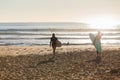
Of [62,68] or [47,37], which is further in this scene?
[47,37]

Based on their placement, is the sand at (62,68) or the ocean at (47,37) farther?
the ocean at (47,37)

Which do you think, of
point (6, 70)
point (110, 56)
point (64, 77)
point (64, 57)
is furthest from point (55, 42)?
point (64, 77)

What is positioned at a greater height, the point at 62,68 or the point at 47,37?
the point at 47,37

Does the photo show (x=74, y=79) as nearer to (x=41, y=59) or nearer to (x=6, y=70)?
(x=6, y=70)

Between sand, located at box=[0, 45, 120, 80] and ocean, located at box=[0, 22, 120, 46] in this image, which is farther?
ocean, located at box=[0, 22, 120, 46]

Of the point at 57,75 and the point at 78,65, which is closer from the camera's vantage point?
the point at 57,75

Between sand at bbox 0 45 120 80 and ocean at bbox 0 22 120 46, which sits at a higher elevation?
ocean at bbox 0 22 120 46

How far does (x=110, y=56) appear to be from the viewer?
802 inches

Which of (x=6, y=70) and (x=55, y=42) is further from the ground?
(x=55, y=42)

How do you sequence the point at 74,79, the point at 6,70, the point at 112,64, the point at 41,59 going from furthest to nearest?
the point at 41,59
the point at 112,64
the point at 6,70
the point at 74,79

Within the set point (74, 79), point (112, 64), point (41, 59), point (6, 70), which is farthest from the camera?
point (41, 59)

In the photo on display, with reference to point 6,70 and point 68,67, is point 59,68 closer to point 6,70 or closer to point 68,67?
point 68,67

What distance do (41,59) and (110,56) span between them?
4522 millimetres

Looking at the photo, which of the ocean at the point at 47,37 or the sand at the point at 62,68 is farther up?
the ocean at the point at 47,37
